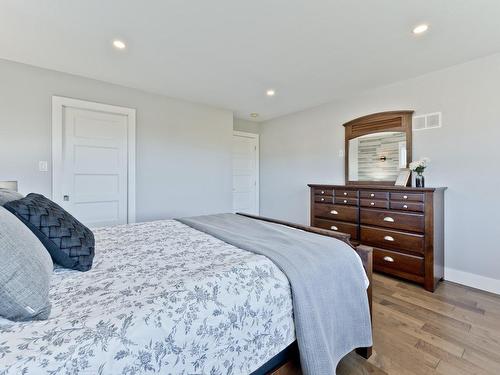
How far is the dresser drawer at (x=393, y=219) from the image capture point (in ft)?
8.40

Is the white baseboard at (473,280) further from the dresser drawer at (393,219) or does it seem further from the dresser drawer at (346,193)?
the dresser drawer at (346,193)

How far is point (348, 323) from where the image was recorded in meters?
1.31

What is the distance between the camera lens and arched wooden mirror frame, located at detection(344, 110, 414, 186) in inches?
119

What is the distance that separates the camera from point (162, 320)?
31.3 inches

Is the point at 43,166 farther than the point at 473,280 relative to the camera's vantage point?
Yes

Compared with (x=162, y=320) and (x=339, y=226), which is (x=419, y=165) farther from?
(x=162, y=320)

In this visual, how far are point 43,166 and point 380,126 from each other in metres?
4.26

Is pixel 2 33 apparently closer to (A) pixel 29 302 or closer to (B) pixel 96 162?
(B) pixel 96 162

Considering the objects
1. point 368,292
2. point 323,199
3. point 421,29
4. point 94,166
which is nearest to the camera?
point 368,292

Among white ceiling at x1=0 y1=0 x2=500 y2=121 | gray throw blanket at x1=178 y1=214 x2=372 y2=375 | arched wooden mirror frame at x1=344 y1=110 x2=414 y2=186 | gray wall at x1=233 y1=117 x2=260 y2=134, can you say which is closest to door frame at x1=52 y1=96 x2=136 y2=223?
white ceiling at x1=0 y1=0 x2=500 y2=121

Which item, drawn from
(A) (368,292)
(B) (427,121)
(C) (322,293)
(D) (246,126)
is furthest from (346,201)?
(D) (246,126)

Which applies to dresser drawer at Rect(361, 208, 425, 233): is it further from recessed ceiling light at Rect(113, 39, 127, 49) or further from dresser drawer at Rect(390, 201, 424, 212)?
recessed ceiling light at Rect(113, 39, 127, 49)

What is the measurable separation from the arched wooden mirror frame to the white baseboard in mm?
1191

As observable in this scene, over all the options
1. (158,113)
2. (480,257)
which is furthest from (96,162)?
(480,257)
